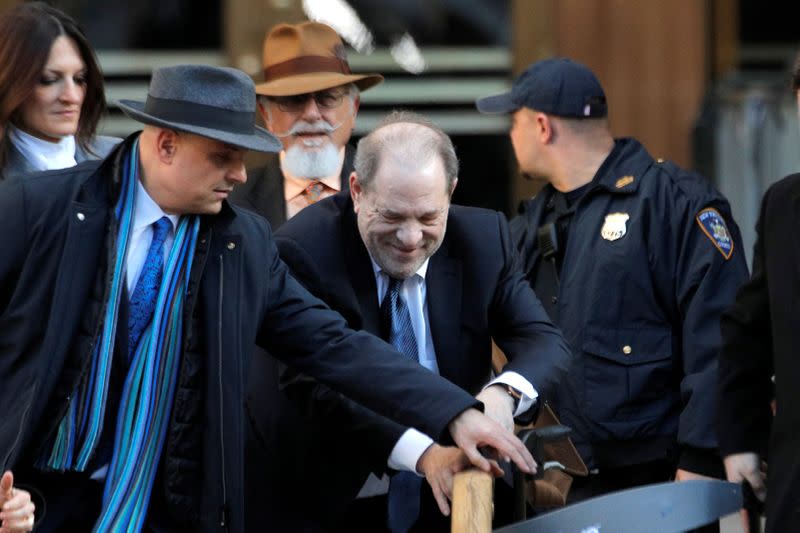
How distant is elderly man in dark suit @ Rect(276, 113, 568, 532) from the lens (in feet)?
13.7

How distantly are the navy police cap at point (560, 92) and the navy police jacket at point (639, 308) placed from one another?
539mm

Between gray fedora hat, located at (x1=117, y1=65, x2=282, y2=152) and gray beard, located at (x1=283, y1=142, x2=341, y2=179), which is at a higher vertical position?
gray fedora hat, located at (x1=117, y1=65, x2=282, y2=152)

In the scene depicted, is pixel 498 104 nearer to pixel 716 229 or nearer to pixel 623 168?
pixel 623 168

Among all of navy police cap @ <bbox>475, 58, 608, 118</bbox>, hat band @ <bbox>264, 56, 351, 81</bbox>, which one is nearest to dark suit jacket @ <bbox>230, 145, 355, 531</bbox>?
hat band @ <bbox>264, 56, 351, 81</bbox>

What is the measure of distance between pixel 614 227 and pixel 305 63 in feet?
3.90

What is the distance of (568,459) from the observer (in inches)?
173

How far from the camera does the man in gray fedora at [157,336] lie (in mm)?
3828

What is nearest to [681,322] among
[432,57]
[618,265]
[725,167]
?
[618,265]

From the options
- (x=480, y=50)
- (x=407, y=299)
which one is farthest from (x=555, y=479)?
(x=480, y=50)

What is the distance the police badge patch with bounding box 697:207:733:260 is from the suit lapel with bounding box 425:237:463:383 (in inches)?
52.4

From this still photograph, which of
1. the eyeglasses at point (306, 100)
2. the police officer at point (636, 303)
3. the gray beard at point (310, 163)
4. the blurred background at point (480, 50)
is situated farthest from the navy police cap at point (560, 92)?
the blurred background at point (480, 50)

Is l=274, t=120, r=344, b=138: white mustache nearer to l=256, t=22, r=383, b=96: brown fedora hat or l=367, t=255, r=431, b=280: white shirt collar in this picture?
l=256, t=22, r=383, b=96: brown fedora hat

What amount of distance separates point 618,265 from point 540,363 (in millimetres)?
1273

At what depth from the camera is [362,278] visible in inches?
171
